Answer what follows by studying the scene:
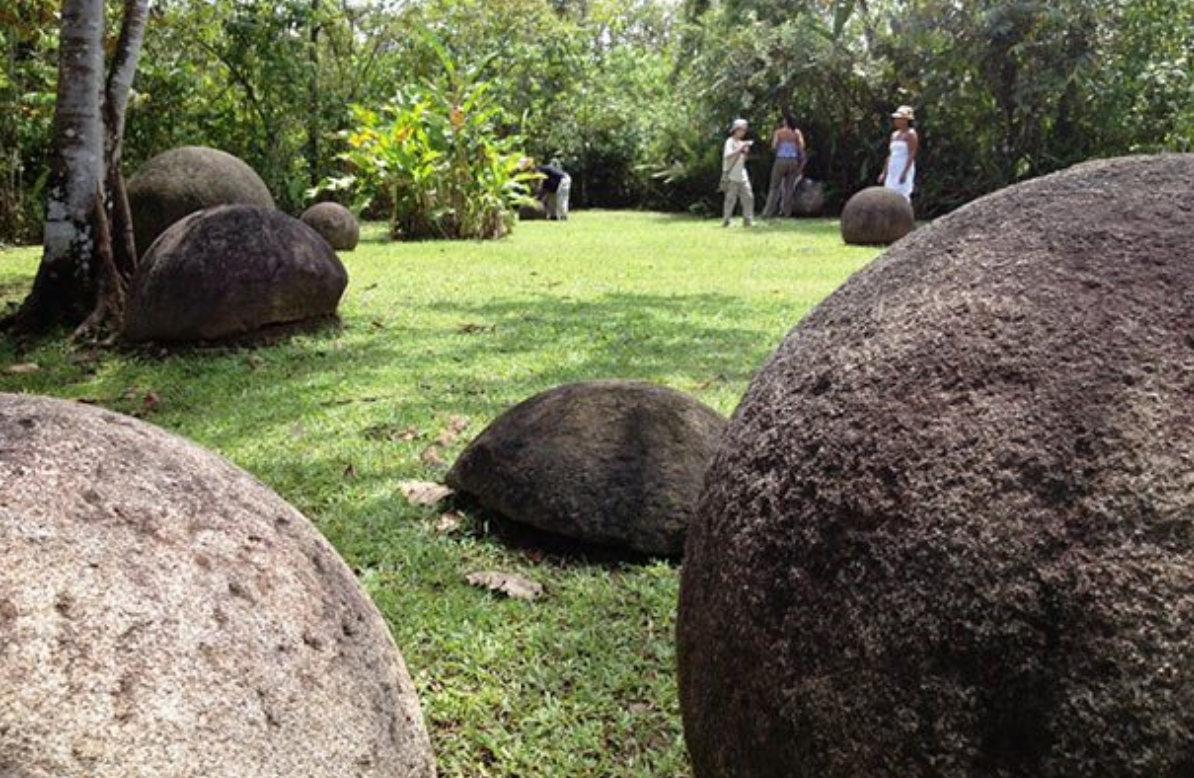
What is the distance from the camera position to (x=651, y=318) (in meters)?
7.80

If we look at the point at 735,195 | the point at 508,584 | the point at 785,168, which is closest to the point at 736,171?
the point at 735,195

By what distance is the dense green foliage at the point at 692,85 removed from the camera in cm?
1620

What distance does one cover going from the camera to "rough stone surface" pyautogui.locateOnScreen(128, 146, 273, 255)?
10.8 metres

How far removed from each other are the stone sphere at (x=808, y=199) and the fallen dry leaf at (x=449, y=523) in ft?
58.4

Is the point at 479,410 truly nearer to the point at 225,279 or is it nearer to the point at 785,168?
the point at 225,279

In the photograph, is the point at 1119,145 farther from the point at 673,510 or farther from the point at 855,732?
the point at 855,732

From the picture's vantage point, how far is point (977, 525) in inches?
58.0

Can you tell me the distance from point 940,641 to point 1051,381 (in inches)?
16.0

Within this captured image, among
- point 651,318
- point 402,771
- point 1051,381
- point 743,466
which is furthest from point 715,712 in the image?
point 651,318

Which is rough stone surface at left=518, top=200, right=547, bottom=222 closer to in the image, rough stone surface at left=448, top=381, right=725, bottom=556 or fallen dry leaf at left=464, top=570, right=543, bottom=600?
rough stone surface at left=448, top=381, right=725, bottom=556

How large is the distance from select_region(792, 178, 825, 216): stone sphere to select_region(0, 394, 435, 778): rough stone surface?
19686mm

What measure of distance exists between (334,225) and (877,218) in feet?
21.5

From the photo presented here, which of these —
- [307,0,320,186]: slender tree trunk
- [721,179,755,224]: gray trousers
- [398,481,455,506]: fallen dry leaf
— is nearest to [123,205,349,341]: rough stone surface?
[398,481,455,506]: fallen dry leaf

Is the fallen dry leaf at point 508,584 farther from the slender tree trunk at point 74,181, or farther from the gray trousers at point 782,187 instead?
the gray trousers at point 782,187
